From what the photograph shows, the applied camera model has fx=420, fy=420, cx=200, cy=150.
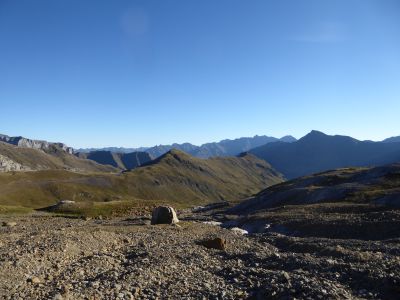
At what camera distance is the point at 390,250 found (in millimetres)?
31438

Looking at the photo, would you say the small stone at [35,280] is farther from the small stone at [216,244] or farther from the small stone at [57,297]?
the small stone at [216,244]

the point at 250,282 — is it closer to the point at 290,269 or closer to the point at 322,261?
the point at 290,269

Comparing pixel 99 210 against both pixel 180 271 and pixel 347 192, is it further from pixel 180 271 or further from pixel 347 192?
pixel 180 271

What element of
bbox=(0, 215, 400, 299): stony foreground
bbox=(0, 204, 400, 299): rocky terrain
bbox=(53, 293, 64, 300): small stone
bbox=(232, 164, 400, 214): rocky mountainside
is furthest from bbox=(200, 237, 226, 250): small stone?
bbox=(232, 164, 400, 214): rocky mountainside

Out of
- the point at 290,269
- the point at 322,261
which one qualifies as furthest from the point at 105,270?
the point at 322,261

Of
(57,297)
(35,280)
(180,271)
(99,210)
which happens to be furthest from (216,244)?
(99,210)

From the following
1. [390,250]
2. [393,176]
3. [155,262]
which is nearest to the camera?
[155,262]

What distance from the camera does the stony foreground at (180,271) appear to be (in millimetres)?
20422

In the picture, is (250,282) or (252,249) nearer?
(250,282)

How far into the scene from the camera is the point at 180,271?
25.5 m

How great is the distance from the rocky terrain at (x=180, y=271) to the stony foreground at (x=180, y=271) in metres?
0.04

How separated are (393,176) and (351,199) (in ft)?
84.9

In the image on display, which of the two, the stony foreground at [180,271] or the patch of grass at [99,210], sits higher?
the stony foreground at [180,271]

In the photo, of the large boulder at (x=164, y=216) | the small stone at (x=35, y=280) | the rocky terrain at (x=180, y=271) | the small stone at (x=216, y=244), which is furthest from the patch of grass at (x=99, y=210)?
the small stone at (x=35, y=280)
